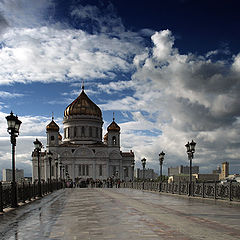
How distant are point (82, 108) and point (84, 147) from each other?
1091 centimetres

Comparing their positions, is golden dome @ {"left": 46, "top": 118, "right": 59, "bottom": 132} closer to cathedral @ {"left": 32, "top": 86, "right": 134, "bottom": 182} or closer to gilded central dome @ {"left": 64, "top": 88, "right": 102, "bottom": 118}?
cathedral @ {"left": 32, "top": 86, "right": 134, "bottom": 182}

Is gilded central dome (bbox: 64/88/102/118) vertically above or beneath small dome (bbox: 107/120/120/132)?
above

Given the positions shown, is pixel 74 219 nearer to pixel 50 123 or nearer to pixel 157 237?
pixel 157 237

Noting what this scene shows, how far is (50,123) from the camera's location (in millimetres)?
110250

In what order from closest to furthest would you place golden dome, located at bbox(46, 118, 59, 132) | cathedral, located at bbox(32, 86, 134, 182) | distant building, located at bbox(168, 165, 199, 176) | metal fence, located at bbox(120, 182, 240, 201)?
metal fence, located at bbox(120, 182, 240, 201) → cathedral, located at bbox(32, 86, 134, 182) → golden dome, located at bbox(46, 118, 59, 132) → distant building, located at bbox(168, 165, 199, 176)

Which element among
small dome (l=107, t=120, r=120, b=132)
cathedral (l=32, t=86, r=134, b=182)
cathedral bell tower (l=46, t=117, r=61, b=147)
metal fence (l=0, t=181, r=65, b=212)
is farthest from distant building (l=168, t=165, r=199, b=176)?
metal fence (l=0, t=181, r=65, b=212)

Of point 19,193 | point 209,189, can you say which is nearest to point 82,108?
point 209,189

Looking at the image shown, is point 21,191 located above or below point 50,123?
below

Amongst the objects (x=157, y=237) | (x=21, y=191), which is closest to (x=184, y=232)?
(x=157, y=237)

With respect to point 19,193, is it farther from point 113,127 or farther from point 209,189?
point 113,127

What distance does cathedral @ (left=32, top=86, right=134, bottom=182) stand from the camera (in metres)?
105

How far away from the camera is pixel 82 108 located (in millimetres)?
109000

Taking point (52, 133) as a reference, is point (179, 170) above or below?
below

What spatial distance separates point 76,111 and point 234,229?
325ft
